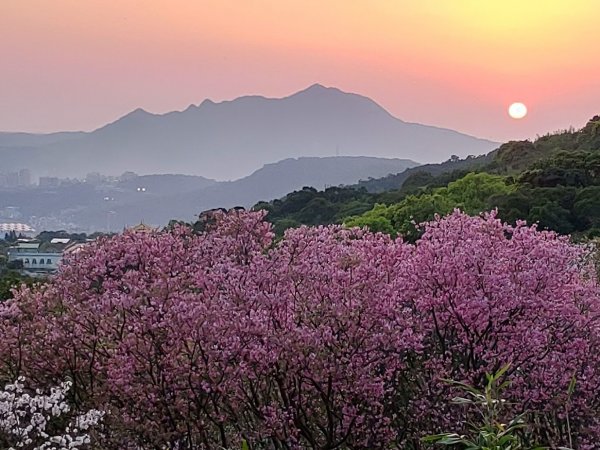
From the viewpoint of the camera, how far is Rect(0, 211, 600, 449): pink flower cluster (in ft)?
15.6

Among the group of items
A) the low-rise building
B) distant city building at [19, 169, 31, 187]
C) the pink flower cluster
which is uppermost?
distant city building at [19, 169, 31, 187]

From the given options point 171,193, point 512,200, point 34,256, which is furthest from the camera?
point 171,193

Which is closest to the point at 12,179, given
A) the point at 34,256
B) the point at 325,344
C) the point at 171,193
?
the point at 171,193

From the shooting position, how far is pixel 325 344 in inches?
187

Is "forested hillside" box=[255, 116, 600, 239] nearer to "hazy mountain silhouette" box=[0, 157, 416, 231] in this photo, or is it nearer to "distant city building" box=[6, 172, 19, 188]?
"hazy mountain silhouette" box=[0, 157, 416, 231]

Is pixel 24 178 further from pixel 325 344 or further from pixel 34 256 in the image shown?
pixel 325 344

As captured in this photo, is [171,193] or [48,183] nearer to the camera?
[171,193]

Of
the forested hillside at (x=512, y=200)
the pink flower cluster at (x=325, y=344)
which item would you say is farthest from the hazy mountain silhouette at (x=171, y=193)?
the pink flower cluster at (x=325, y=344)

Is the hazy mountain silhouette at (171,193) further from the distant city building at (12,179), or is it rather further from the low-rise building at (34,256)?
the low-rise building at (34,256)

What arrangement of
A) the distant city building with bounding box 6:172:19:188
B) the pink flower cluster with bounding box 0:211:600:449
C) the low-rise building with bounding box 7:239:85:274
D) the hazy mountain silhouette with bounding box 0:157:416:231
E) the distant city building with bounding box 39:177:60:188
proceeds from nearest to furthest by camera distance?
the pink flower cluster with bounding box 0:211:600:449
the low-rise building with bounding box 7:239:85:274
the hazy mountain silhouette with bounding box 0:157:416:231
the distant city building with bounding box 39:177:60:188
the distant city building with bounding box 6:172:19:188

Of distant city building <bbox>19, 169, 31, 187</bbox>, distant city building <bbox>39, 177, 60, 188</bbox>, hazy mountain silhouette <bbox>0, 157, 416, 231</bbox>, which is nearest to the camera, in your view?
hazy mountain silhouette <bbox>0, 157, 416, 231</bbox>

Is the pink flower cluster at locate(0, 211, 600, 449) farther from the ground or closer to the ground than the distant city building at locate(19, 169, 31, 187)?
closer to the ground

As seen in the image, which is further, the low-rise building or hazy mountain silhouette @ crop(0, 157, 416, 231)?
hazy mountain silhouette @ crop(0, 157, 416, 231)

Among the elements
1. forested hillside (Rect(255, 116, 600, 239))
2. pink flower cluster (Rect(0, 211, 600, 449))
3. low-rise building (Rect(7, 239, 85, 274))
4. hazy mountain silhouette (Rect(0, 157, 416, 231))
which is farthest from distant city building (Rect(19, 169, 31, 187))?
pink flower cluster (Rect(0, 211, 600, 449))
